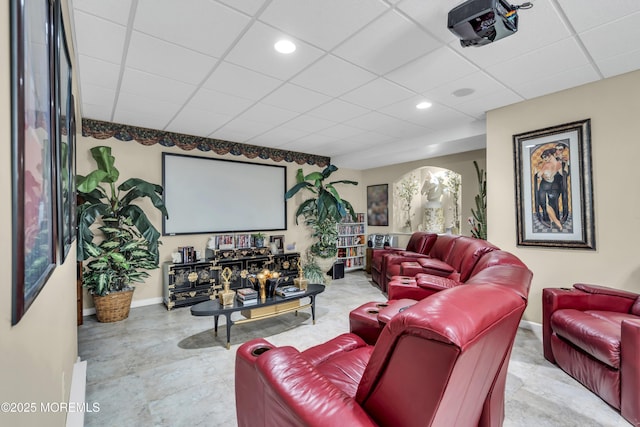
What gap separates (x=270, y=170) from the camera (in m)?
5.64

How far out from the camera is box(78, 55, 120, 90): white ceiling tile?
2.47 metres

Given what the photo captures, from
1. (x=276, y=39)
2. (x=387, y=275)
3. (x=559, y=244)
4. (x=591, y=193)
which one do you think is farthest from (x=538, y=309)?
(x=276, y=39)

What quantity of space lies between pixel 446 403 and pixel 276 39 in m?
2.35

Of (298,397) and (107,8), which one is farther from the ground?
(107,8)

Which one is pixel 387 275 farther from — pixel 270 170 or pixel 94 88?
pixel 94 88

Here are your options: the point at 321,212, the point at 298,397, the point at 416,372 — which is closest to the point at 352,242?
the point at 321,212

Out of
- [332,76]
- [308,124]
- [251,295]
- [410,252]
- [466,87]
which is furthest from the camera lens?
[410,252]

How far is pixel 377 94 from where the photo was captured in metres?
3.18

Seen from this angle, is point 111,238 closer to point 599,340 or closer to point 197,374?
point 197,374

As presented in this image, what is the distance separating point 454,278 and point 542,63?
7.74 ft

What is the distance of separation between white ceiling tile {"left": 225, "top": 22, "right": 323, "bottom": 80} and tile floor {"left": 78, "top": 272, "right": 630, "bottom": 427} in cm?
259

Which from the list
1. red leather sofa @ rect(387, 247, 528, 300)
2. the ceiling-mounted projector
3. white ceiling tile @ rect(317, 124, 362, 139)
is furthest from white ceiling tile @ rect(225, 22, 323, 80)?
red leather sofa @ rect(387, 247, 528, 300)

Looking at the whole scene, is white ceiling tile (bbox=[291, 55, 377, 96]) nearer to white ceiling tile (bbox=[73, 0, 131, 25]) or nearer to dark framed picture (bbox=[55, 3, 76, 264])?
white ceiling tile (bbox=[73, 0, 131, 25])

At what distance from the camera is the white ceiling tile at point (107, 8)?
1805mm
